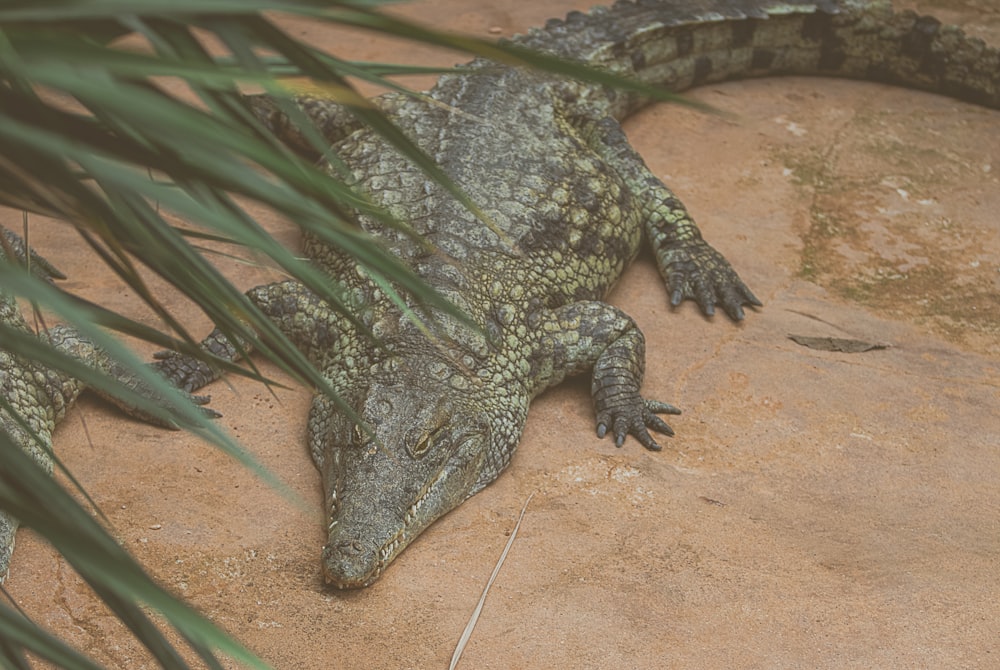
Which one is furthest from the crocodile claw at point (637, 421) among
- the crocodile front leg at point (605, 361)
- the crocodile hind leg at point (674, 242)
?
the crocodile hind leg at point (674, 242)

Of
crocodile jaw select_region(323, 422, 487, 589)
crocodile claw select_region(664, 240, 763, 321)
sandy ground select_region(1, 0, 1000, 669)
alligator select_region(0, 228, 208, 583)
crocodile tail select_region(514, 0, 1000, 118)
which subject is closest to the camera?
sandy ground select_region(1, 0, 1000, 669)

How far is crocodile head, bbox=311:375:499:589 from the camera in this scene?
3459 millimetres

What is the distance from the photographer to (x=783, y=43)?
706 cm

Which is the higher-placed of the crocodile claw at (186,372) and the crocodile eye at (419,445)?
the crocodile eye at (419,445)

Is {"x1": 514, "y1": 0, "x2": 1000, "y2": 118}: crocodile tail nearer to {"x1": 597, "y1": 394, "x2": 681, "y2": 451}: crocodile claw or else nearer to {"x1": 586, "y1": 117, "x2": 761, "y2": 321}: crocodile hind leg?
{"x1": 586, "y1": 117, "x2": 761, "y2": 321}: crocodile hind leg

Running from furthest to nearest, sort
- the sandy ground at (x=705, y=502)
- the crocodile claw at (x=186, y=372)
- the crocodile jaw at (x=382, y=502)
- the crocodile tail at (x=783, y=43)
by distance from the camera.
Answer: the crocodile tail at (x=783, y=43), the crocodile claw at (x=186, y=372), the crocodile jaw at (x=382, y=502), the sandy ground at (x=705, y=502)

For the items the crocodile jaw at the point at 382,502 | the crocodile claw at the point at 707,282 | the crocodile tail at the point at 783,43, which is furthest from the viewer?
the crocodile tail at the point at 783,43

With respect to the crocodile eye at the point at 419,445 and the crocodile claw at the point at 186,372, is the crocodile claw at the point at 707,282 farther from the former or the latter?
the crocodile claw at the point at 186,372

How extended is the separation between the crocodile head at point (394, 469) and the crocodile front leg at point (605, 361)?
55 centimetres

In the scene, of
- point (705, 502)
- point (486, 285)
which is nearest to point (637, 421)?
point (705, 502)

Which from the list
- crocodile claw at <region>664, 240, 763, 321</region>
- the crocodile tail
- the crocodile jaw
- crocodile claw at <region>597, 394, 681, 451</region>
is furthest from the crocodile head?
the crocodile tail

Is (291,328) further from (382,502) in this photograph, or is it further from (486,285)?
(382,502)

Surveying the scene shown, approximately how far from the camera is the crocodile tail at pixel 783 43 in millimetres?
6660

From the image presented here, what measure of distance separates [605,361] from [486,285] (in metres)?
0.56
